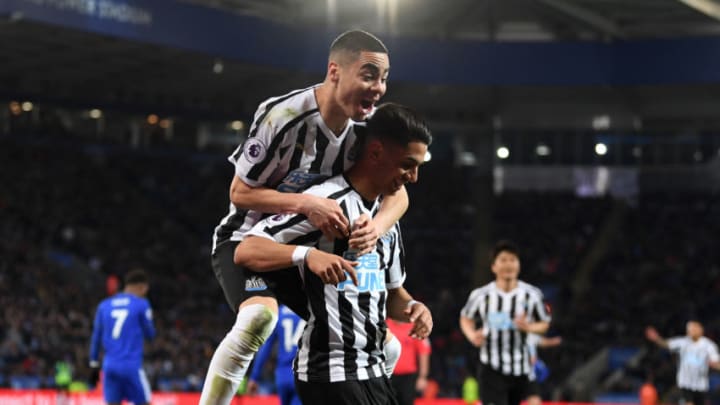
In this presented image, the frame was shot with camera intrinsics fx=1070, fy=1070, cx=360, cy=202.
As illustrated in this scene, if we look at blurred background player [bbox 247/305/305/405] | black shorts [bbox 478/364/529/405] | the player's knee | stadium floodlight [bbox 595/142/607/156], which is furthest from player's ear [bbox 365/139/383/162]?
stadium floodlight [bbox 595/142/607/156]

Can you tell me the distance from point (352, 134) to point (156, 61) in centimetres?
2643

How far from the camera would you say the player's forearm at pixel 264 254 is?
427 cm

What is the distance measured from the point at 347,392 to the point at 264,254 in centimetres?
66

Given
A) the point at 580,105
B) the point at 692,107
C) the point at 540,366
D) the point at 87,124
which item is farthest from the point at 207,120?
the point at 540,366

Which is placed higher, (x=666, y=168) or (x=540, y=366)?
(x=666, y=168)

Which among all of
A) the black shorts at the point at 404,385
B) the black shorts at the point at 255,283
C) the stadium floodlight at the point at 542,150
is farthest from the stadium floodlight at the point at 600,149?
the black shorts at the point at 255,283

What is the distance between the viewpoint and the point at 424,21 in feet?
107

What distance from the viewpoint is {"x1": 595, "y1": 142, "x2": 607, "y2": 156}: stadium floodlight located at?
1492 inches

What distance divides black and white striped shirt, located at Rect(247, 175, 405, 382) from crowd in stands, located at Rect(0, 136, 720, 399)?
62.5 ft

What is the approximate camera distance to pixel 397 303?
465 cm

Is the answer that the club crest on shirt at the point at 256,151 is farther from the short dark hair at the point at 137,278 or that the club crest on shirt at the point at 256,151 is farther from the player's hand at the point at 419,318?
the short dark hair at the point at 137,278

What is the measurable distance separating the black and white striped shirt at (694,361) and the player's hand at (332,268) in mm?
15533

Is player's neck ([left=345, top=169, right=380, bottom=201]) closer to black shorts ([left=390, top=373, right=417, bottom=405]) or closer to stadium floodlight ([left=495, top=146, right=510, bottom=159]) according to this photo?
black shorts ([left=390, top=373, right=417, bottom=405])

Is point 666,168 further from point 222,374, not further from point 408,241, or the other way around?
point 222,374
